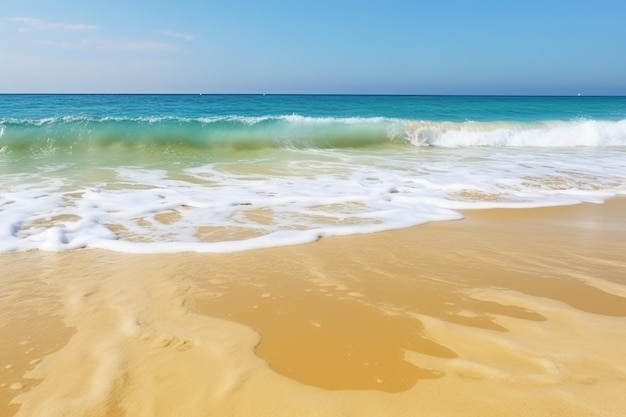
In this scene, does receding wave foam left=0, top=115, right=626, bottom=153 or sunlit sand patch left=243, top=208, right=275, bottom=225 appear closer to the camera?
sunlit sand patch left=243, top=208, right=275, bottom=225

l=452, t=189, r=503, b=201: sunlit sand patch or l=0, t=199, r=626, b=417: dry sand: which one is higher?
l=0, t=199, r=626, b=417: dry sand

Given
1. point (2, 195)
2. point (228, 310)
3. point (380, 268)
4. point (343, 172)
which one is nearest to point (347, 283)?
point (380, 268)

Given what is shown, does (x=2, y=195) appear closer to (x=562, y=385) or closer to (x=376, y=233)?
(x=376, y=233)

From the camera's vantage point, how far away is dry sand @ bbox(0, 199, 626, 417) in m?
1.79

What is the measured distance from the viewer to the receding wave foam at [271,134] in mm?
14688

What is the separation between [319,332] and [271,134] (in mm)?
15129

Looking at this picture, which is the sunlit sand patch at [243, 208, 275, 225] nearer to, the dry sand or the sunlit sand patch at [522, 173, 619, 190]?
the dry sand

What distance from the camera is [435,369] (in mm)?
1992

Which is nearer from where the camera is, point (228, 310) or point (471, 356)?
point (471, 356)

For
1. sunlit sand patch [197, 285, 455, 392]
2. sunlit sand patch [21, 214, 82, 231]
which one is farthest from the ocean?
sunlit sand patch [197, 285, 455, 392]

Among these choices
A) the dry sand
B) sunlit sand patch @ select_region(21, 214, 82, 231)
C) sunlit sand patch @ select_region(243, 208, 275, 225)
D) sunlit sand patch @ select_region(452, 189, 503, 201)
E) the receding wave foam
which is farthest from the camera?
the receding wave foam

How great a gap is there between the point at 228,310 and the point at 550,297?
1808mm

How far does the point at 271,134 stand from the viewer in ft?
56.1

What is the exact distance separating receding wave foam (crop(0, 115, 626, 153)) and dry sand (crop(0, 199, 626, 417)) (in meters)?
11.7
